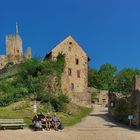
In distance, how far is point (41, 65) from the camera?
158 feet

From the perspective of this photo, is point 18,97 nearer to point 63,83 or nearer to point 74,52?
point 63,83

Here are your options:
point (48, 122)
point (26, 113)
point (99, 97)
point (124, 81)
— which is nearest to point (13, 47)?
point (124, 81)

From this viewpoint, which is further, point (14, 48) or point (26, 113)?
point (14, 48)

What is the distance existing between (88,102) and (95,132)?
1153 inches

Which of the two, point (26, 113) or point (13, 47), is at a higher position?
point (13, 47)

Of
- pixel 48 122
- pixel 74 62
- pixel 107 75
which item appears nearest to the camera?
pixel 48 122

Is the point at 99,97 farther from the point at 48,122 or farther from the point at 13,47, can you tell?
the point at 48,122

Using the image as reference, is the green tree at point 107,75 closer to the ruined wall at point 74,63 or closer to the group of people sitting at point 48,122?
the ruined wall at point 74,63

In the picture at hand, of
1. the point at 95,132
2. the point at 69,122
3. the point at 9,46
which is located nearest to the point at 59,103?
the point at 69,122

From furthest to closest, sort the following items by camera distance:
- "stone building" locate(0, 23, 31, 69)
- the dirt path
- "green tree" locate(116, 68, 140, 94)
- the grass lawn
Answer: "stone building" locate(0, 23, 31, 69) → "green tree" locate(116, 68, 140, 94) → the grass lawn → the dirt path

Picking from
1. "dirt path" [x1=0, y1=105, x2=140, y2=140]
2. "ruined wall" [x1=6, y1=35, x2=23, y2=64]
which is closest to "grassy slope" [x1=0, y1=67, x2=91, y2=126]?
"dirt path" [x1=0, y1=105, x2=140, y2=140]

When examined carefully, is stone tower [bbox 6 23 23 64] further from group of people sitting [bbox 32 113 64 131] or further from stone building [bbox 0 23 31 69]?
group of people sitting [bbox 32 113 64 131]

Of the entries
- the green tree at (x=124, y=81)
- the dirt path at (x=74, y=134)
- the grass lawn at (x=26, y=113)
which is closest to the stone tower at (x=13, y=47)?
the green tree at (x=124, y=81)

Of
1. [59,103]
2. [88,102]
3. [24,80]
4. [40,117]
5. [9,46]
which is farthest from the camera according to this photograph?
[9,46]
